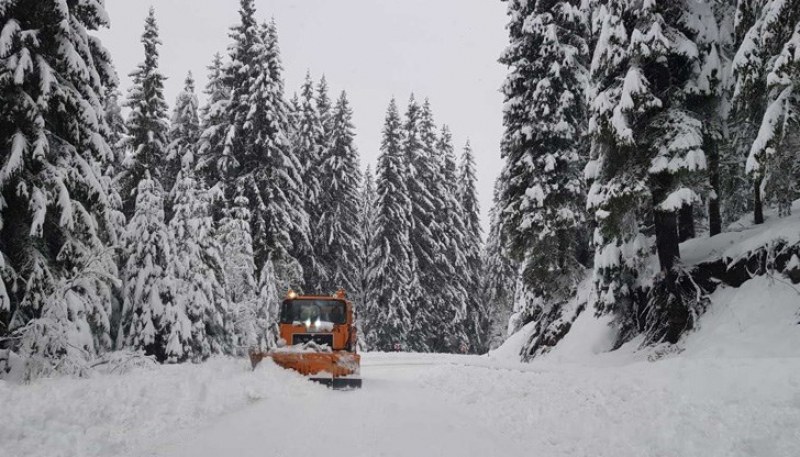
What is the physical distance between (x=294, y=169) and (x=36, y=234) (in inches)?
653

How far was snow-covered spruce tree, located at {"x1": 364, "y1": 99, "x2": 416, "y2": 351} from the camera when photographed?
117 feet

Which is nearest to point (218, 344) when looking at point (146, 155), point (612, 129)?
point (146, 155)

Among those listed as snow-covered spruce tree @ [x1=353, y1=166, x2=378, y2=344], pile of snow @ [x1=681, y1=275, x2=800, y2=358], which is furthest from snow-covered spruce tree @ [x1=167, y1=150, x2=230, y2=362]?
pile of snow @ [x1=681, y1=275, x2=800, y2=358]

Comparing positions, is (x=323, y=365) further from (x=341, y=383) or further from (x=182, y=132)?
(x=182, y=132)

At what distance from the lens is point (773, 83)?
29.7ft

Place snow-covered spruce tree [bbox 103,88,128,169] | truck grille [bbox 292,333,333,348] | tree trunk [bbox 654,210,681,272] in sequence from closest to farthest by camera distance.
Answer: tree trunk [bbox 654,210,681,272]
truck grille [bbox 292,333,333,348]
snow-covered spruce tree [bbox 103,88,128,169]

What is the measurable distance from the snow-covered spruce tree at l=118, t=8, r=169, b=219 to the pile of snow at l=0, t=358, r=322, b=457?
11.8 metres

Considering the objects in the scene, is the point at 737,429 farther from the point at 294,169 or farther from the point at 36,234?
the point at 294,169

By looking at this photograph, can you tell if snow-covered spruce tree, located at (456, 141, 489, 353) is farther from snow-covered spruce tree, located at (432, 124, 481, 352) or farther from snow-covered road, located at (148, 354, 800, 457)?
snow-covered road, located at (148, 354, 800, 457)

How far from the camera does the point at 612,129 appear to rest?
40.8 feet

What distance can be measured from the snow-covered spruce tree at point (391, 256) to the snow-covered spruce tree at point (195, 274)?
15.6 m

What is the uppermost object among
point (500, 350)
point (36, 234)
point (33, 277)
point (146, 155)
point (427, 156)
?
point (427, 156)

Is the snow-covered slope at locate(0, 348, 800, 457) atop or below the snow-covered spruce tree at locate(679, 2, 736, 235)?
below

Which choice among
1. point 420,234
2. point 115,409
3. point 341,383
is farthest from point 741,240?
point 420,234
